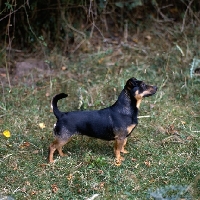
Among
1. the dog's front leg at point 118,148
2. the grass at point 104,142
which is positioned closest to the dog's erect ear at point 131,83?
the dog's front leg at point 118,148

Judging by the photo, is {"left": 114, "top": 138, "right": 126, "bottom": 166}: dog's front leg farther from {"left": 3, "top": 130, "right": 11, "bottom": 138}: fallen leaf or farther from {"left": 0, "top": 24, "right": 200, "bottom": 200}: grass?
{"left": 3, "top": 130, "right": 11, "bottom": 138}: fallen leaf

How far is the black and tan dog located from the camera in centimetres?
507

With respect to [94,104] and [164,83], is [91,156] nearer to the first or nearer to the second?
[94,104]

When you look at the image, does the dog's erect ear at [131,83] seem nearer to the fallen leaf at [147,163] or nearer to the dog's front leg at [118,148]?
the dog's front leg at [118,148]

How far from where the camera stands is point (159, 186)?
4.79 meters

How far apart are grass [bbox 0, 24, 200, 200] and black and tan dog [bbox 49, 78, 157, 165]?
25 centimetres

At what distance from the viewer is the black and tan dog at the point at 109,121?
5070 millimetres

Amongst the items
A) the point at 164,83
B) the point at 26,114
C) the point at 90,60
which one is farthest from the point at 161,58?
the point at 26,114

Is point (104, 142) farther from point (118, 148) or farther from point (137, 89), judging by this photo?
point (137, 89)

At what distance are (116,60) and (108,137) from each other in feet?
8.96

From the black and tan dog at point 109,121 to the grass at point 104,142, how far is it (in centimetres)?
25

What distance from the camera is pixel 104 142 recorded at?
564cm

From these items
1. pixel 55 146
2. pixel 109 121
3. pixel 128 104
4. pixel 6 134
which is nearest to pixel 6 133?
pixel 6 134

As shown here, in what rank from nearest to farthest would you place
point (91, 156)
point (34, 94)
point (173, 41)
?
point (91, 156), point (34, 94), point (173, 41)
